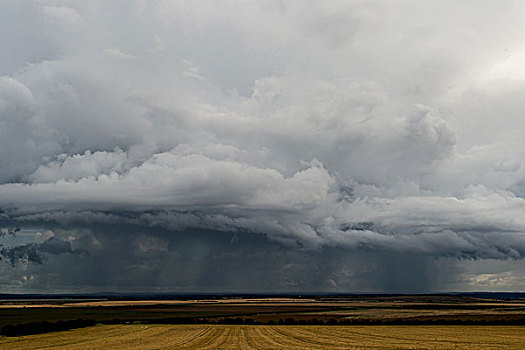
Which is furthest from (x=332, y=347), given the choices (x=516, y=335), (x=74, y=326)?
(x=74, y=326)

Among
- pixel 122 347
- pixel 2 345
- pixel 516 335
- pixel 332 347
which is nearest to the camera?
pixel 332 347

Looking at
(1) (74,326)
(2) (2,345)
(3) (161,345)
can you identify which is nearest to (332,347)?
(3) (161,345)

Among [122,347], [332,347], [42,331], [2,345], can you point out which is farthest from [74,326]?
[332,347]

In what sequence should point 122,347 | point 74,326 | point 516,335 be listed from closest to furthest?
point 122,347, point 516,335, point 74,326

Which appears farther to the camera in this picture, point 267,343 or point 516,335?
point 516,335

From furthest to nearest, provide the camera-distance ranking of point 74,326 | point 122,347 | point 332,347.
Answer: point 74,326 → point 122,347 → point 332,347

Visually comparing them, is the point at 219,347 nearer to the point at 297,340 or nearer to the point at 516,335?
the point at 297,340

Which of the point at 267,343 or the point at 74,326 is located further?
the point at 74,326

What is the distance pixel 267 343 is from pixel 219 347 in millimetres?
7748

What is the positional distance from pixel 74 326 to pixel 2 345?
144ft

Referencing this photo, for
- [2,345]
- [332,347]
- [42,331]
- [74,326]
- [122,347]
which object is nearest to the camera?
[332,347]

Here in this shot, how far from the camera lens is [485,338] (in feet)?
251

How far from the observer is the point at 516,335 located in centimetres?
8206

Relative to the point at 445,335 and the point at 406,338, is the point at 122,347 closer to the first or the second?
the point at 406,338
